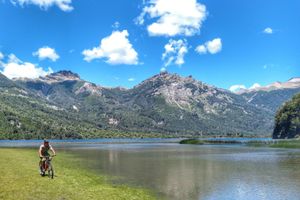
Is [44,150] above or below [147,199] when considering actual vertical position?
above

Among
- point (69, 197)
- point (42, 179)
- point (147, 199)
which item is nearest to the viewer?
point (69, 197)

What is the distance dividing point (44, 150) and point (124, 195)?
1345 cm

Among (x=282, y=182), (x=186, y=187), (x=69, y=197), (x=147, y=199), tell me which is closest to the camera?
(x=69, y=197)

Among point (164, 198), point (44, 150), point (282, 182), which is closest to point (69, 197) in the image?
point (164, 198)

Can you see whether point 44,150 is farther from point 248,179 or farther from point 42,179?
point 248,179

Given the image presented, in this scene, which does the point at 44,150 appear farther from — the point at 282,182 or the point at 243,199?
the point at 282,182

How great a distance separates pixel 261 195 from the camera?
41.7 m

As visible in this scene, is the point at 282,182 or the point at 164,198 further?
the point at 282,182

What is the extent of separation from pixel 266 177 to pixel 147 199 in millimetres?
27536

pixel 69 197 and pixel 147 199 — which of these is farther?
pixel 147 199

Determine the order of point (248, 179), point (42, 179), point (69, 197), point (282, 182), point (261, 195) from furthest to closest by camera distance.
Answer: point (248, 179) < point (282, 182) < point (42, 179) < point (261, 195) < point (69, 197)

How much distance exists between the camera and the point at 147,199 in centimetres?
3766

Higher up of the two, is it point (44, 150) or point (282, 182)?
point (44, 150)

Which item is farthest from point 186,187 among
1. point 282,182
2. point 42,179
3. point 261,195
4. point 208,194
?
point 42,179
